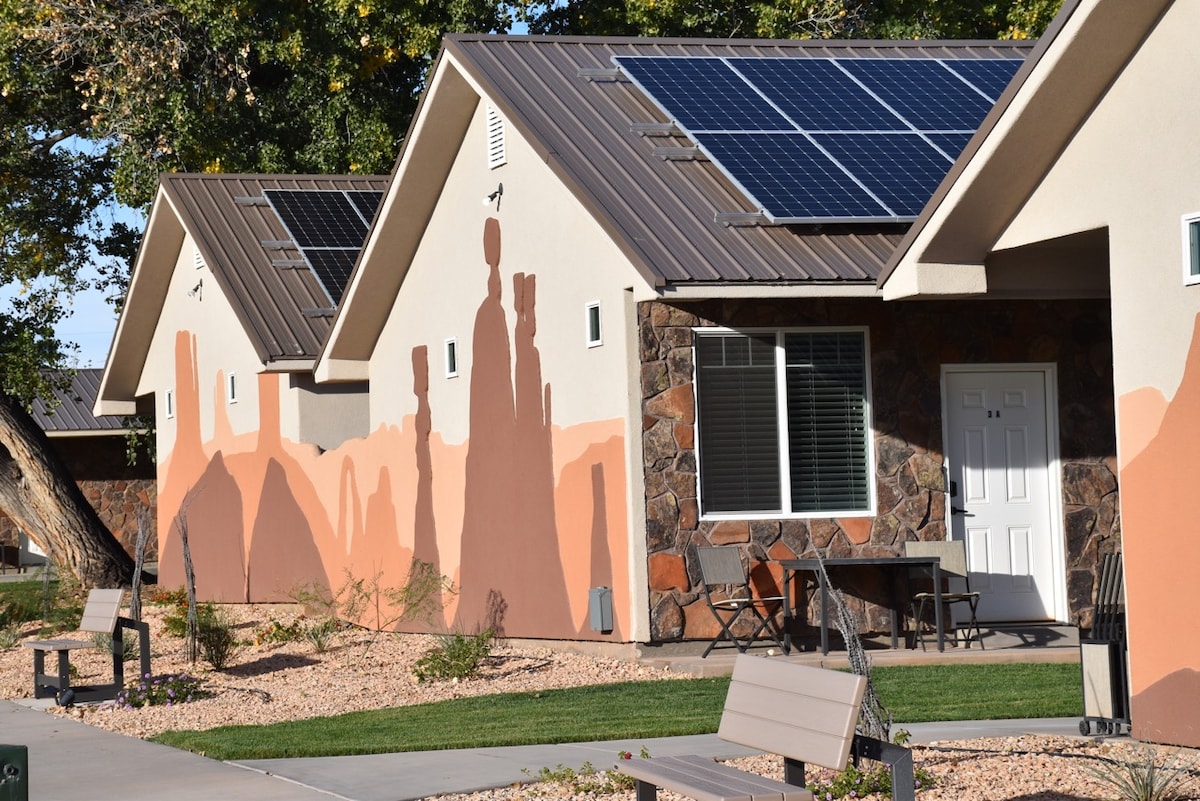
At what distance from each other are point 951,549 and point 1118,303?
4981 millimetres

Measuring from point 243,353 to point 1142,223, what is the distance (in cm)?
1539

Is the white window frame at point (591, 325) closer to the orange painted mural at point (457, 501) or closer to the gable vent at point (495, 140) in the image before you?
the orange painted mural at point (457, 501)

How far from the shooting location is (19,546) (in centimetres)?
3681

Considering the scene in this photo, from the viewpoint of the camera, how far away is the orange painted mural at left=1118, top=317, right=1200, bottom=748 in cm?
995

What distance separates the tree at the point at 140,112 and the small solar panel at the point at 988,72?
1147 cm

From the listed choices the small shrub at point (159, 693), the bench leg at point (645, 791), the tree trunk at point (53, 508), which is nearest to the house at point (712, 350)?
the small shrub at point (159, 693)

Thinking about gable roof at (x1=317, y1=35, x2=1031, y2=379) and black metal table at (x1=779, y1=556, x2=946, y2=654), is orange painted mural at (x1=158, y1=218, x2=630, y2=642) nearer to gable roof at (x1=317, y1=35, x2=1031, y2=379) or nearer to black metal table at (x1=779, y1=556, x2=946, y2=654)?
gable roof at (x1=317, y1=35, x2=1031, y2=379)

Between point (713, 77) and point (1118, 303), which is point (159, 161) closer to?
point (713, 77)

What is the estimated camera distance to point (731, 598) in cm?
1492

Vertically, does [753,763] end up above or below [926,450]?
below

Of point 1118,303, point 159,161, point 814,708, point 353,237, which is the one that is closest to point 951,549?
point 1118,303

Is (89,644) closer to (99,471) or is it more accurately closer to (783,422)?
(783,422)

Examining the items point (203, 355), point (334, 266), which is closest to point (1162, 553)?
point (334, 266)

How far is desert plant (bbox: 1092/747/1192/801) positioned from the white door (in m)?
6.91
